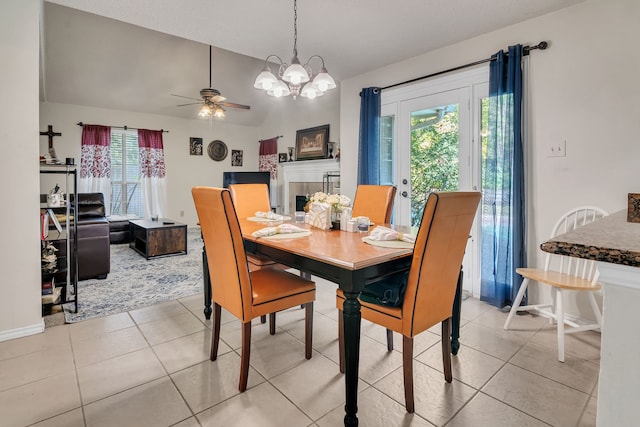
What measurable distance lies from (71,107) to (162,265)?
3862 millimetres

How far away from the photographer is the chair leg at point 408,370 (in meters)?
1.50

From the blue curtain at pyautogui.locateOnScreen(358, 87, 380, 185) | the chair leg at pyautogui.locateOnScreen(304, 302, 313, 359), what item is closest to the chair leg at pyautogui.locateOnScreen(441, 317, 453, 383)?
the chair leg at pyautogui.locateOnScreen(304, 302, 313, 359)

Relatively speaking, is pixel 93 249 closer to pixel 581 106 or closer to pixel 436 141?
pixel 436 141

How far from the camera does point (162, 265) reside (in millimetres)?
4129

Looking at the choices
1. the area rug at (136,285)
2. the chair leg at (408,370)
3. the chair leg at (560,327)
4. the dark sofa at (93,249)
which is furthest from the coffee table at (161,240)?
the chair leg at (560,327)

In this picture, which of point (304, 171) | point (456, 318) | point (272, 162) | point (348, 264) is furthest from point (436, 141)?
point (272, 162)

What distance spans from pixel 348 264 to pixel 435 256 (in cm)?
42

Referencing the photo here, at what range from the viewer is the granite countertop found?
642 mm

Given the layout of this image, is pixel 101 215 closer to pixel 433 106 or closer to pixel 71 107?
pixel 71 107

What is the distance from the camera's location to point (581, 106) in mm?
2426

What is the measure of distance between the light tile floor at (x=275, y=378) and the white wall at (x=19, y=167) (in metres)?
0.23

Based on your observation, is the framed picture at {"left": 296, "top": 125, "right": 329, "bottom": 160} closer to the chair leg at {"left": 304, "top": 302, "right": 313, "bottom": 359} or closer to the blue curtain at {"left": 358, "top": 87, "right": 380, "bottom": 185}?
the blue curtain at {"left": 358, "top": 87, "right": 380, "bottom": 185}

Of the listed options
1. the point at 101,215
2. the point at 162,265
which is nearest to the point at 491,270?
the point at 162,265

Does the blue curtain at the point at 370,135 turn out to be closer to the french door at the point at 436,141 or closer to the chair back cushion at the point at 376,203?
the french door at the point at 436,141
